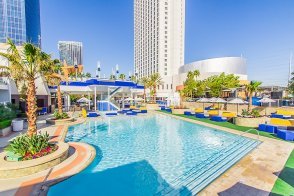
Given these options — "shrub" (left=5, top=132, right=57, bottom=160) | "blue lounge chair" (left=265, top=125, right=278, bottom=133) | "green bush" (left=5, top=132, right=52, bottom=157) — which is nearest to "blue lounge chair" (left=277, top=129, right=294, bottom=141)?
"blue lounge chair" (left=265, top=125, right=278, bottom=133)

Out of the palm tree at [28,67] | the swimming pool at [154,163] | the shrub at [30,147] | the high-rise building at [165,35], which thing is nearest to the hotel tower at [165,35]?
the high-rise building at [165,35]

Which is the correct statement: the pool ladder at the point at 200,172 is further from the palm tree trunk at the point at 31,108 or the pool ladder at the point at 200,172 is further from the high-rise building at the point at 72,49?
the high-rise building at the point at 72,49

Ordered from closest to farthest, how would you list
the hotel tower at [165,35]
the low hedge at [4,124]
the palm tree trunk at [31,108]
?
the palm tree trunk at [31,108], the low hedge at [4,124], the hotel tower at [165,35]

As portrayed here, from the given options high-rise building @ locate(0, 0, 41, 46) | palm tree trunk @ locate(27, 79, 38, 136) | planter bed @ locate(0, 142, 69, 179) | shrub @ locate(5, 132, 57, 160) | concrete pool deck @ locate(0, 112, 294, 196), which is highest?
high-rise building @ locate(0, 0, 41, 46)

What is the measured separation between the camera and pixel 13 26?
70.4m

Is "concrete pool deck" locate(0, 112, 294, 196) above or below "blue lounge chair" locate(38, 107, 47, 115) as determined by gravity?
below

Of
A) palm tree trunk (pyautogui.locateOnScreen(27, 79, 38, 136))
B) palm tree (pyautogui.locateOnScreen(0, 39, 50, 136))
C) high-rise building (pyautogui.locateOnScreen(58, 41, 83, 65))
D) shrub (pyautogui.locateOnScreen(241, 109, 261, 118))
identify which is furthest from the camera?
high-rise building (pyautogui.locateOnScreen(58, 41, 83, 65))

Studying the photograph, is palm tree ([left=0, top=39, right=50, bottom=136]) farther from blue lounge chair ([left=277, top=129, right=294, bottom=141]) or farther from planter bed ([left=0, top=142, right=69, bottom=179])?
blue lounge chair ([left=277, top=129, right=294, bottom=141])

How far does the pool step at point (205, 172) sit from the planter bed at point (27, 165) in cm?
460

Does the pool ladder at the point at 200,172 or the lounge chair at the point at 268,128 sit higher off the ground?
the lounge chair at the point at 268,128

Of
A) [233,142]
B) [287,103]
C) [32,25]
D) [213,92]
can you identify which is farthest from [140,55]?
[233,142]

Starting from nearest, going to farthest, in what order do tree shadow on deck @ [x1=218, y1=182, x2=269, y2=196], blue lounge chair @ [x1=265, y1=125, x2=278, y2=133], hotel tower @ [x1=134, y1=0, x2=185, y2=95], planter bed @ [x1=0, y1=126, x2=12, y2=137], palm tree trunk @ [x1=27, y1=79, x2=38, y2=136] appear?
tree shadow on deck @ [x1=218, y1=182, x2=269, y2=196] < palm tree trunk @ [x1=27, y1=79, x2=38, y2=136] < planter bed @ [x1=0, y1=126, x2=12, y2=137] < blue lounge chair @ [x1=265, y1=125, x2=278, y2=133] < hotel tower @ [x1=134, y1=0, x2=185, y2=95]

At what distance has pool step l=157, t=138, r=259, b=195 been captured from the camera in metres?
5.92

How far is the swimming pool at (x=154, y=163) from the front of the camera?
241 inches
